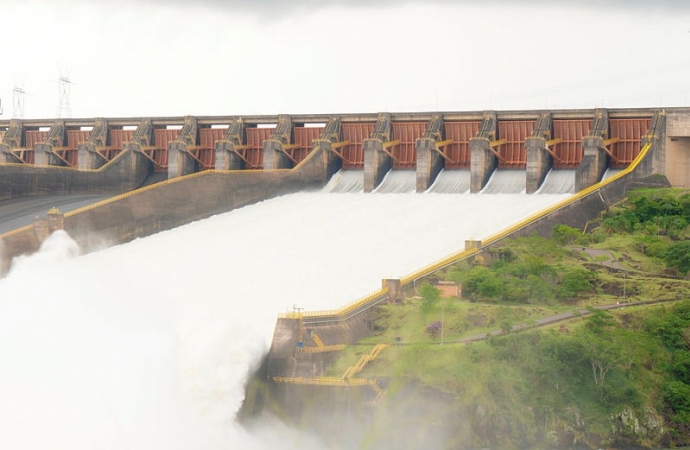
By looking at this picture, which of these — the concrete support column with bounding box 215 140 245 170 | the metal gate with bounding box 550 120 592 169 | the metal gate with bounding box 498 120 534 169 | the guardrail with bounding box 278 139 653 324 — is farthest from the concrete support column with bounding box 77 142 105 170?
the guardrail with bounding box 278 139 653 324

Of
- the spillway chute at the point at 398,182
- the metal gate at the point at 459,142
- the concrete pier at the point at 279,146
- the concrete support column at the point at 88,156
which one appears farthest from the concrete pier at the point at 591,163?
the concrete support column at the point at 88,156

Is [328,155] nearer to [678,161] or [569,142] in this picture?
[569,142]

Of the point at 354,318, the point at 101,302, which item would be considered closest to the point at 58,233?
the point at 101,302

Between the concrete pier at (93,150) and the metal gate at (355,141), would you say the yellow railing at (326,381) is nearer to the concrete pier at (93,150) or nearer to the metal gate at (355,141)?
the metal gate at (355,141)

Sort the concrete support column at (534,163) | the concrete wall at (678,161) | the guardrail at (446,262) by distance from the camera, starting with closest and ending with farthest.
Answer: the guardrail at (446,262) → the concrete wall at (678,161) → the concrete support column at (534,163)

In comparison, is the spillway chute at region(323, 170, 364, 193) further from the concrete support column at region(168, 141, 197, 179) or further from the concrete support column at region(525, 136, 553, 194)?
the concrete support column at region(525, 136, 553, 194)

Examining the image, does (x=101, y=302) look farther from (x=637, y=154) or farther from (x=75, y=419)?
(x=637, y=154)

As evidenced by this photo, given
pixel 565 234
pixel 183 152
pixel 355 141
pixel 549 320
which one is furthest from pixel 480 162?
pixel 549 320
